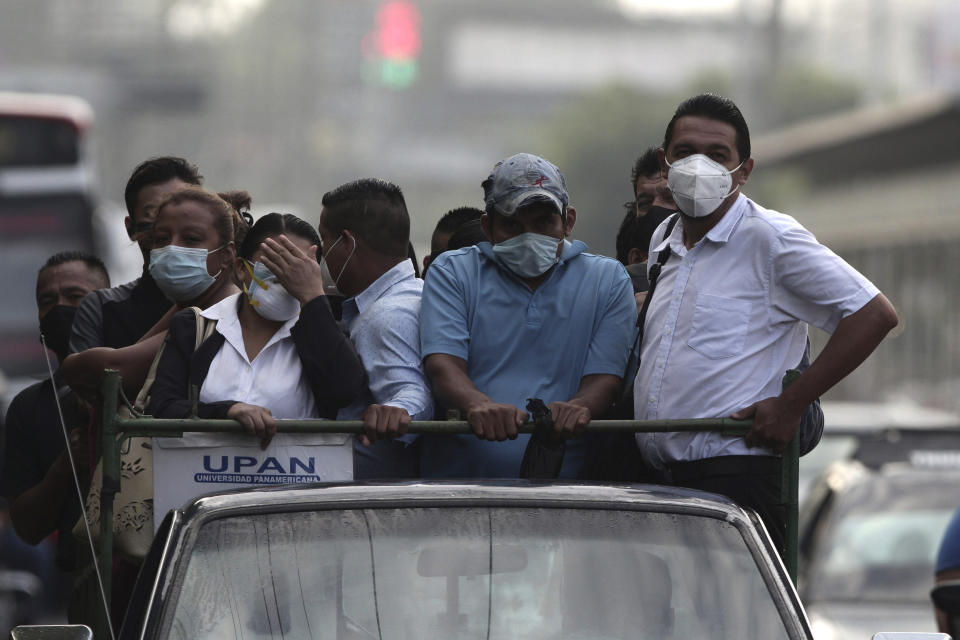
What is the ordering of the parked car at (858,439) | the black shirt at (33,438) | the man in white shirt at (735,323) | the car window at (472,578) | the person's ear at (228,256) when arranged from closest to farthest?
1. the car window at (472,578)
2. the man in white shirt at (735,323)
3. the person's ear at (228,256)
4. the black shirt at (33,438)
5. the parked car at (858,439)

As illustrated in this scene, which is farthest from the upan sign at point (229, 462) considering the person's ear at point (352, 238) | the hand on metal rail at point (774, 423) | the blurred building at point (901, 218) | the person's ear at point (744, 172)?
the blurred building at point (901, 218)

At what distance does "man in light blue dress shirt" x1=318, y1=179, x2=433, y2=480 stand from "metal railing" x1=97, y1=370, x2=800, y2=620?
199 mm

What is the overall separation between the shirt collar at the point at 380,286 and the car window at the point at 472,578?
1.29 meters

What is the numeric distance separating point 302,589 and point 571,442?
1217mm

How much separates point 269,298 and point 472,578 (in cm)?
128

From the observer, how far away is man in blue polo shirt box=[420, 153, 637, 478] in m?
5.12

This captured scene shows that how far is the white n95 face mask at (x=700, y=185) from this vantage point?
509 cm

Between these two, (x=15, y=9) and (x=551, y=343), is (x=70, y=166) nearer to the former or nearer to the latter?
(x=551, y=343)

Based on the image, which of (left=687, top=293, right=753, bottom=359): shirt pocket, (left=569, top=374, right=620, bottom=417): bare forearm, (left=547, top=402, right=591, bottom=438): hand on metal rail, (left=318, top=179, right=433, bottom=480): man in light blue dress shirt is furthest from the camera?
(left=318, top=179, right=433, bottom=480): man in light blue dress shirt

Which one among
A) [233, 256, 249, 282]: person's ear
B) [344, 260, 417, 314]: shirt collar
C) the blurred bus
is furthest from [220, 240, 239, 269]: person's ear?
the blurred bus

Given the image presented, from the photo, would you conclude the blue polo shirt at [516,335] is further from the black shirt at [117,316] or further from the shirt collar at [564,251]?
the black shirt at [117,316]

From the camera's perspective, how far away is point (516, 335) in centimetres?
518

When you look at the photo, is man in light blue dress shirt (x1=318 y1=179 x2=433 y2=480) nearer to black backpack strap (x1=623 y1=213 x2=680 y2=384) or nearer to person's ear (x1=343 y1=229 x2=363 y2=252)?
person's ear (x1=343 y1=229 x2=363 y2=252)

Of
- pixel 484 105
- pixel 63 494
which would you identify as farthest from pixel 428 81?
pixel 63 494
